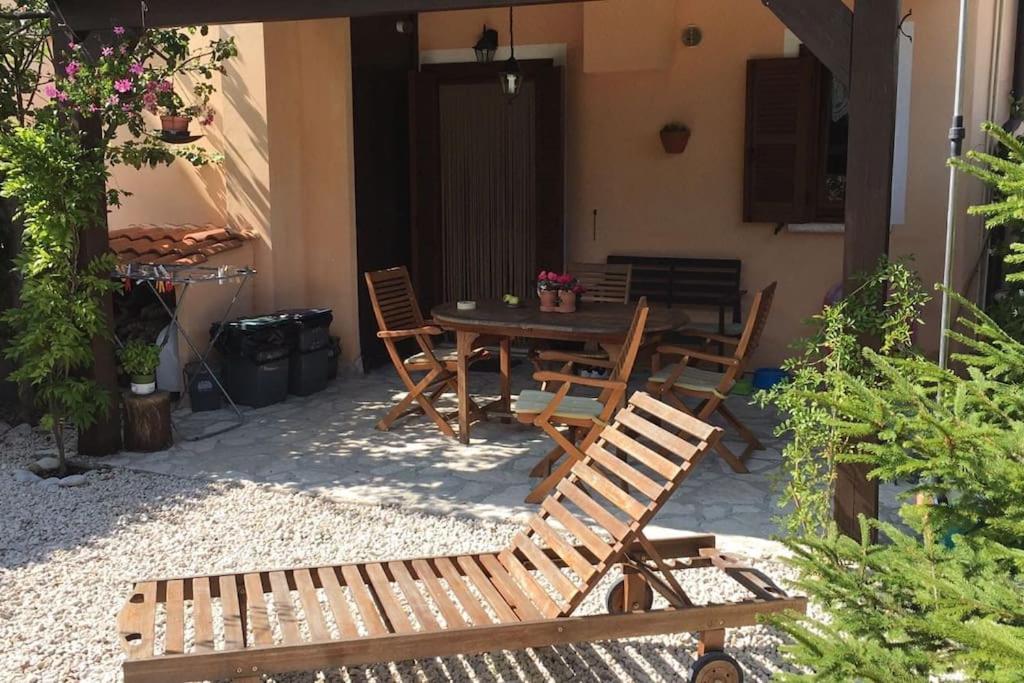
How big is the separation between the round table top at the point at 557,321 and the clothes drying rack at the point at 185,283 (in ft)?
5.16

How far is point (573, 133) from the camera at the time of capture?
8.79 meters

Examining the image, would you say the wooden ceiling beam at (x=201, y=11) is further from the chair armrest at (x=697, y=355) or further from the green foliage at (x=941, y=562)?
the green foliage at (x=941, y=562)

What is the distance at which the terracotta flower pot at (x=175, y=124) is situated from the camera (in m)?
7.21

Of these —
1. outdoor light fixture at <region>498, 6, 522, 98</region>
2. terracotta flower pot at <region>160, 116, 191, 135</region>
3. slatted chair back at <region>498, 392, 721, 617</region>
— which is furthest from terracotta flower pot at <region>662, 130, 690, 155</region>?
slatted chair back at <region>498, 392, 721, 617</region>

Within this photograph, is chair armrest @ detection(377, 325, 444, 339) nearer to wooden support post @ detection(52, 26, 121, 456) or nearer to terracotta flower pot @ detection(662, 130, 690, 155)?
wooden support post @ detection(52, 26, 121, 456)

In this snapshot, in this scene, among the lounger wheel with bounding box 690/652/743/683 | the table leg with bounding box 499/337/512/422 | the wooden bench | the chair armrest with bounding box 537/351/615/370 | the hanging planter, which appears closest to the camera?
the lounger wheel with bounding box 690/652/743/683

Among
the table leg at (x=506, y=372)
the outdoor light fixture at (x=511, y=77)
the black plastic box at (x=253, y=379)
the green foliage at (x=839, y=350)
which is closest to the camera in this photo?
the green foliage at (x=839, y=350)

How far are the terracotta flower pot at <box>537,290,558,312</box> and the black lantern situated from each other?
9.39 feet

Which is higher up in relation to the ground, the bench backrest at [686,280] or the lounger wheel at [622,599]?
the bench backrest at [686,280]

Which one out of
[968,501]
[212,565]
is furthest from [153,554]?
[968,501]

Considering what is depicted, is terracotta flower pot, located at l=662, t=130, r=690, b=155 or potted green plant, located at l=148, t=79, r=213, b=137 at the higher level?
potted green plant, located at l=148, t=79, r=213, b=137

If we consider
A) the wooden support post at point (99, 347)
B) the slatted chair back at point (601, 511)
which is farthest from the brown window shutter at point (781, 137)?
the wooden support post at point (99, 347)

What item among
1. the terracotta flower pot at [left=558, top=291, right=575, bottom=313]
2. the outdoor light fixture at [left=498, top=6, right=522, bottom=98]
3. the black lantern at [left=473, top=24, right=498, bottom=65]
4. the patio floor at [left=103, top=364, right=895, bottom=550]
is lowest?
the patio floor at [left=103, top=364, right=895, bottom=550]

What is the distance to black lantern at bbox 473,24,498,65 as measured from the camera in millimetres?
8461
